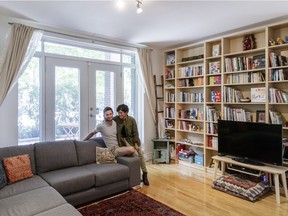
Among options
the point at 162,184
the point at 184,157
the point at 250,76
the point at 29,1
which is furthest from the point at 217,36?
the point at 29,1

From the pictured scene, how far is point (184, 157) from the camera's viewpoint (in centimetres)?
451

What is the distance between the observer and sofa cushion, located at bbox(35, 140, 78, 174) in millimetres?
2820

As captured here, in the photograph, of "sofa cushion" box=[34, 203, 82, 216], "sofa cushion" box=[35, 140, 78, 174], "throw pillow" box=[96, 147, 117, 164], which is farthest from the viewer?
"throw pillow" box=[96, 147, 117, 164]

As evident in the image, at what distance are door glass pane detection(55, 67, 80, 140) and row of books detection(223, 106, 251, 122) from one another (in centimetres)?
273

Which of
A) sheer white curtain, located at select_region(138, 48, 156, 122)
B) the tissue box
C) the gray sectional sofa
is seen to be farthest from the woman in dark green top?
the tissue box

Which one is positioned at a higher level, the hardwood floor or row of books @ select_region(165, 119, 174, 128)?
row of books @ select_region(165, 119, 174, 128)

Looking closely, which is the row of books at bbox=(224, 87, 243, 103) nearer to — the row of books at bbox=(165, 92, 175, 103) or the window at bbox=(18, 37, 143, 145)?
the row of books at bbox=(165, 92, 175, 103)

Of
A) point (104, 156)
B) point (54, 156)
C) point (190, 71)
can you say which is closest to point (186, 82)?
point (190, 71)

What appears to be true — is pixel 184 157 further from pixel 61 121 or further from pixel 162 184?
pixel 61 121

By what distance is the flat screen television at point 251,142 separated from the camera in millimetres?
2910

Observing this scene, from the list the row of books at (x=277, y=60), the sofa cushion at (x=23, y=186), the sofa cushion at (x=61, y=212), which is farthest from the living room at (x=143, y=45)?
the sofa cushion at (x=61, y=212)

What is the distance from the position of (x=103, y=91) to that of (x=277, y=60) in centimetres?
306

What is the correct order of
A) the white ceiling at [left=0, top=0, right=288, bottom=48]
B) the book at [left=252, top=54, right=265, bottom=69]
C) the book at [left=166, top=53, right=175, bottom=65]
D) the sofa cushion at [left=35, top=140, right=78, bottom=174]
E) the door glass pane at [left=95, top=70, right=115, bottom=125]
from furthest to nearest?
the book at [left=166, top=53, right=175, bottom=65], the door glass pane at [left=95, top=70, right=115, bottom=125], the book at [left=252, top=54, right=265, bottom=69], the sofa cushion at [left=35, top=140, right=78, bottom=174], the white ceiling at [left=0, top=0, right=288, bottom=48]

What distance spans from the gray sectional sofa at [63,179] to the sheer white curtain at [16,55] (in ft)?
3.15
